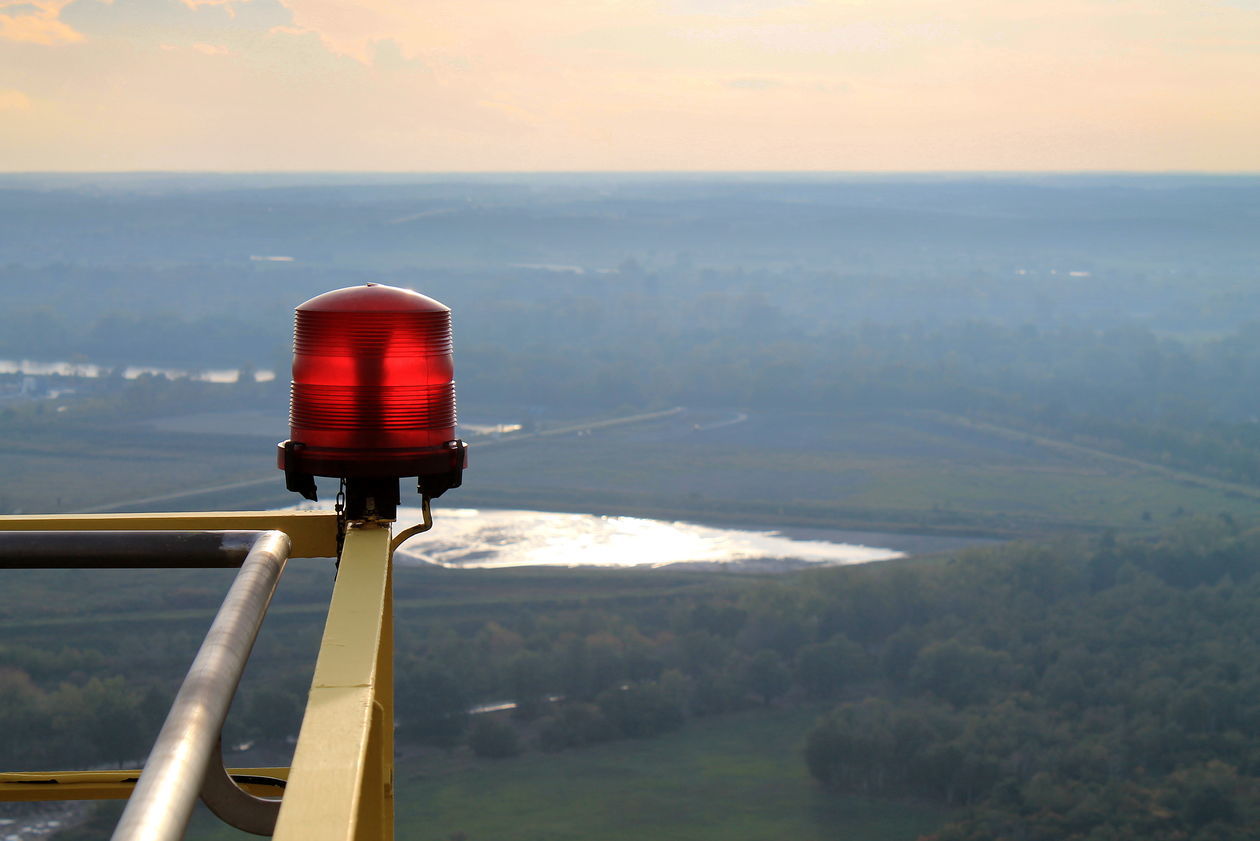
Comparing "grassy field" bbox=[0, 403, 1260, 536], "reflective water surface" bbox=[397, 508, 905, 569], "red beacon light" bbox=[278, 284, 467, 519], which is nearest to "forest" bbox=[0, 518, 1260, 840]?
"reflective water surface" bbox=[397, 508, 905, 569]

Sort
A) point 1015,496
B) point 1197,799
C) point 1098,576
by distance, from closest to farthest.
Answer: point 1197,799 < point 1098,576 < point 1015,496

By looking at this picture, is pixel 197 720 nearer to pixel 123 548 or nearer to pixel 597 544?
pixel 123 548

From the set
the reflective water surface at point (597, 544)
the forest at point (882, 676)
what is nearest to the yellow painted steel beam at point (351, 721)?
the forest at point (882, 676)

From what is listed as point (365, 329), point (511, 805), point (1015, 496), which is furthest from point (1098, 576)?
point (365, 329)

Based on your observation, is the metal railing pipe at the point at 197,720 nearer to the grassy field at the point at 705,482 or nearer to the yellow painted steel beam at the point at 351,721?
the yellow painted steel beam at the point at 351,721

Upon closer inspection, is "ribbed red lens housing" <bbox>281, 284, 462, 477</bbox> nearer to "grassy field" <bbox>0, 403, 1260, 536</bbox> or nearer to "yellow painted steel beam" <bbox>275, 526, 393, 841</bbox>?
"yellow painted steel beam" <bbox>275, 526, 393, 841</bbox>

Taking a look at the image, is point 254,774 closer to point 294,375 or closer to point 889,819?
point 294,375
